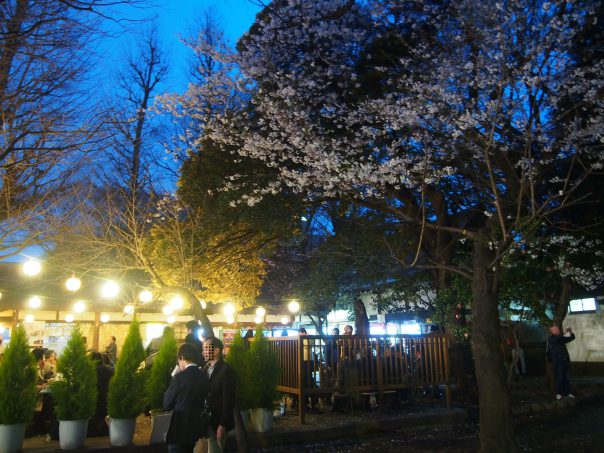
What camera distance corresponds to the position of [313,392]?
10.1 meters

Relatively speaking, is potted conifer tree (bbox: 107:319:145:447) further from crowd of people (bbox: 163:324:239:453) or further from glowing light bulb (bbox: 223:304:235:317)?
glowing light bulb (bbox: 223:304:235:317)

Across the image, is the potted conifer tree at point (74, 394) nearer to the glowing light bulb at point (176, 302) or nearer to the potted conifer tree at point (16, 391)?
the potted conifer tree at point (16, 391)

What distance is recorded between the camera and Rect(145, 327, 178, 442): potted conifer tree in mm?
8328

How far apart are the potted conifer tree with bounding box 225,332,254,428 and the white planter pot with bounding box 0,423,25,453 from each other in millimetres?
3465

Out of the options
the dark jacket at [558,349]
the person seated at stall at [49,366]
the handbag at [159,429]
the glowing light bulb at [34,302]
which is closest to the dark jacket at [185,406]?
the handbag at [159,429]

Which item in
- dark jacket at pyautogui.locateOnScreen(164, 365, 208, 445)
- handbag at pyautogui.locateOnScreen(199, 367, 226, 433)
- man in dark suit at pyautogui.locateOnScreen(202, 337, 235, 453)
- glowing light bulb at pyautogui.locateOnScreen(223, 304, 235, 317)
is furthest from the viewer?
glowing light bulb at pyautogui.locateOnScreen(223, 304, 235, 317)

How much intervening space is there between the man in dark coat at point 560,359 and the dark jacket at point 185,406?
33.0ft

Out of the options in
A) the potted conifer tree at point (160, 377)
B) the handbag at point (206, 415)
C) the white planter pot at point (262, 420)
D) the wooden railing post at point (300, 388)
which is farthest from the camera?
the wooden railing post at point (300, 388)

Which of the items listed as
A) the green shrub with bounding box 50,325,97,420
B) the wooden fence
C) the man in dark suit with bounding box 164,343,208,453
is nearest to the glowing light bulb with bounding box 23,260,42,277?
the green shrub with bounding box 50,325,97,420

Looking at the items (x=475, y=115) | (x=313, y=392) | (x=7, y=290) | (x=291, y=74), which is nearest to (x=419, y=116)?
(x=475, y=115)

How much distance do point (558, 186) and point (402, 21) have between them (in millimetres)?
5717

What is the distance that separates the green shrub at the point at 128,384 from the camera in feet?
25.4

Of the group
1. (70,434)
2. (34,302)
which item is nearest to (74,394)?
(70,434)

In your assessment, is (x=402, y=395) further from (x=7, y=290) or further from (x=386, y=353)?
(x=7, y=290)
